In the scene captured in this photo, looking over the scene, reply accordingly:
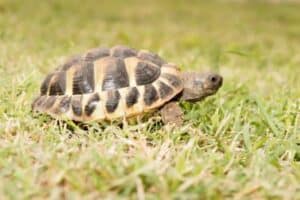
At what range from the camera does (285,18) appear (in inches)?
420

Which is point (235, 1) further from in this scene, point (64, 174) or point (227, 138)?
point (64, 174)

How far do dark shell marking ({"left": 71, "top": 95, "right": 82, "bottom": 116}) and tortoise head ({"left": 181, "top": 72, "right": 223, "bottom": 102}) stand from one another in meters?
0.58

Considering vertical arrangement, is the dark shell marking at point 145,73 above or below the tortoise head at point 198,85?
above

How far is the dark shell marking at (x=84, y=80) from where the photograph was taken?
265cm

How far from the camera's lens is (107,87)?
2633mm

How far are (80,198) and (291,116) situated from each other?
5.05 feet

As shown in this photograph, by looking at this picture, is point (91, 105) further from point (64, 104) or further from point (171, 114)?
point (171, 114)

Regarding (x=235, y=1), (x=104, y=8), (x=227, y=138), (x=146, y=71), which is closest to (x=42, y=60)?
(x=146, y=71)

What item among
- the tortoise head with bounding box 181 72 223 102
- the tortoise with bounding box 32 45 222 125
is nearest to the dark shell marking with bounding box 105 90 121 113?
the tortoise with bounding box 32 45 222 125

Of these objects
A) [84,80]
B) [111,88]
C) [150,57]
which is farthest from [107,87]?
[150,57]

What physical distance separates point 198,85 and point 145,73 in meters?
0.34

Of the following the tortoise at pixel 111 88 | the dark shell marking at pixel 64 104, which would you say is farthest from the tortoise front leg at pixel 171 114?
the dark shell marking at pixel 64 104

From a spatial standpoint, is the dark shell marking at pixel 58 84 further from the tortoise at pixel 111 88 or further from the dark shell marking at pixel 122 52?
the dark shell marking at pixel 122 52

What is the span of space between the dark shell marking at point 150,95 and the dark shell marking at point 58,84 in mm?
418
